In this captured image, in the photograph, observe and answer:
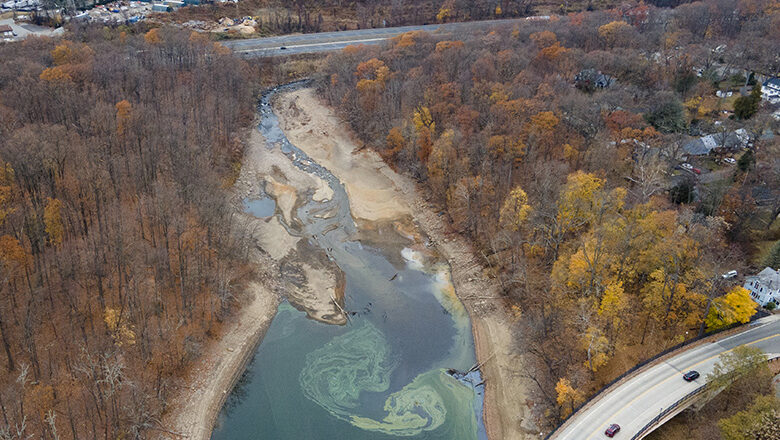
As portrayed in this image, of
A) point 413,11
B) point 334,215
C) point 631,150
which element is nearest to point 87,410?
point 334,215

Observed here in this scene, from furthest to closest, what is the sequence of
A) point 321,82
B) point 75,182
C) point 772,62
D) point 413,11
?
point 413,11 < point 321,82 < point 772,62 < point 75,182

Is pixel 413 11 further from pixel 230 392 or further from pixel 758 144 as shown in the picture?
pixel 230 392

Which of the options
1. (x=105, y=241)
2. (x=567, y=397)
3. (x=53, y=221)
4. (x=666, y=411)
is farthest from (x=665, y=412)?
(x=53, y=221)

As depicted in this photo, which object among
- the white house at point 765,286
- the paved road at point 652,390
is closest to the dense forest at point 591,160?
the white house at point 765,286

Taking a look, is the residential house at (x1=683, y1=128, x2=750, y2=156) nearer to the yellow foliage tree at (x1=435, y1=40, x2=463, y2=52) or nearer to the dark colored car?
the yellow foliage tree at (x1=435, y1=40, x2=463, y2=52)

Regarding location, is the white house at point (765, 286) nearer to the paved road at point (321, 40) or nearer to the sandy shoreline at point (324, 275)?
the sandy shoreline at point (324, 275)

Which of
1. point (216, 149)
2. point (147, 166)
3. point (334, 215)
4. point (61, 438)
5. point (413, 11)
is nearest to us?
point (61, 438)
